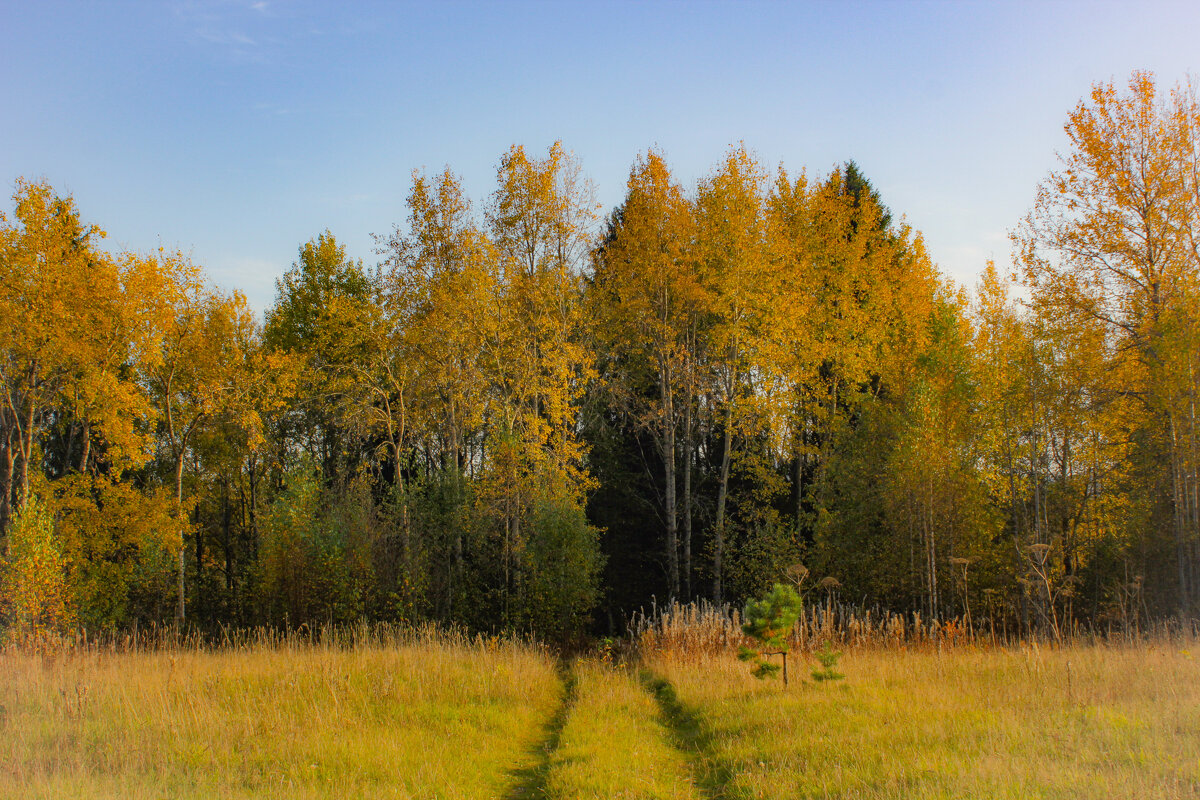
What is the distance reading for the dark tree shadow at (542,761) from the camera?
636cm

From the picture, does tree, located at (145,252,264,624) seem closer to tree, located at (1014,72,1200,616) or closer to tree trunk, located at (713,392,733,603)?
tree trunk, located at (713,392,733,603)

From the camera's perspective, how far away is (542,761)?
7.35 m

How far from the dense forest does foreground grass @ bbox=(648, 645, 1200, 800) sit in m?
8.28

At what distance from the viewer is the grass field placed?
18.6ft

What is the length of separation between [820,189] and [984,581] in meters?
13.2

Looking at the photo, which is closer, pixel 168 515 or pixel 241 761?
pixel 241 761

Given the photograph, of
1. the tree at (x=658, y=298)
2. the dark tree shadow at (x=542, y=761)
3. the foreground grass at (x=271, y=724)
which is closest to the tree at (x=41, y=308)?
the foreground grass at (x=271, y=724)

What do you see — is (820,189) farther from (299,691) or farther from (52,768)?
(52,768)

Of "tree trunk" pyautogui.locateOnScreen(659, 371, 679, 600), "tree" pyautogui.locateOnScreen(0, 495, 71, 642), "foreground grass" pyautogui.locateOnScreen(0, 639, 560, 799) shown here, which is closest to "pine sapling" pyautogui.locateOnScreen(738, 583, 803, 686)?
"foreground grass" pyautogui.locateOnScreen(0, 639, 560, 799)

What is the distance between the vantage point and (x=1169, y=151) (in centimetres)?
1609

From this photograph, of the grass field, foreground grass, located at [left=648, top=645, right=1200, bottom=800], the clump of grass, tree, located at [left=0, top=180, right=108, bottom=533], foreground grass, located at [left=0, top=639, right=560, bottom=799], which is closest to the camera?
foreground grass, located at [left=648, top=645, right=1200, bottom=800]

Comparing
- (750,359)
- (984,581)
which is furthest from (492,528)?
(984,581)

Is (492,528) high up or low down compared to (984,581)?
up

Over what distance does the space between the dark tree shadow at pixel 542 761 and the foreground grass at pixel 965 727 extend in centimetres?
147
